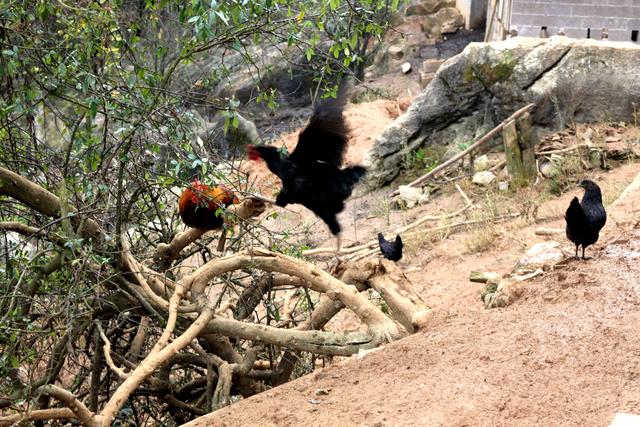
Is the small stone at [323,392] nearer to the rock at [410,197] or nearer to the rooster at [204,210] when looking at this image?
the rooster at [204,210]

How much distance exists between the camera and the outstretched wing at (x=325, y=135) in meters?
6.02

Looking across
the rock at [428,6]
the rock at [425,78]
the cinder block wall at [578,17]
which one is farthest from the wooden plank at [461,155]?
the rock at [428,6]

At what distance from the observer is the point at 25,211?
5449 mm

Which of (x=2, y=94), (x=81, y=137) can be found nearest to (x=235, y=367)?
(x=81, y=137)

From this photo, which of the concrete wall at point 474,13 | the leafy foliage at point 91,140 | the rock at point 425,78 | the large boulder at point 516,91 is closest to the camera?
the leafy foliage at point 91,140

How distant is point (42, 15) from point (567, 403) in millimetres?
3101

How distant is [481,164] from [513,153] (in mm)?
1157

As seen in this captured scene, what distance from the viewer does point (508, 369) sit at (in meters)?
4.16

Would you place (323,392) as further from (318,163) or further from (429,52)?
(429,52)

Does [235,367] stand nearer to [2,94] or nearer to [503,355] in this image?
[503,355]

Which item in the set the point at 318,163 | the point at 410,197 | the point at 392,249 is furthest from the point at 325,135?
the point at 410,197

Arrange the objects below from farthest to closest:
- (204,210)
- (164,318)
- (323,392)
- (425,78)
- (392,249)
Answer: (425,78) < (392,249) < (204,210) < (164,318) < (323,392)

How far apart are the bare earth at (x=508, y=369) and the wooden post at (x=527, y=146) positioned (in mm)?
4908

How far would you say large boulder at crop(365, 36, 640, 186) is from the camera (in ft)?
38.4
